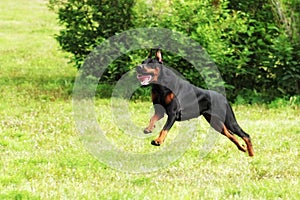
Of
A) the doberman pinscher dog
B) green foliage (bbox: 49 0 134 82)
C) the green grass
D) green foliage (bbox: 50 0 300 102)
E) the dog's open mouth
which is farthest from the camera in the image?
green foliage (bbox: 49 0 134 82)

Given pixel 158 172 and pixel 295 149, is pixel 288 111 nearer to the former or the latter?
pixel 295 149

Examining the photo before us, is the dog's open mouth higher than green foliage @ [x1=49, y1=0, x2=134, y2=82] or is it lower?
higher

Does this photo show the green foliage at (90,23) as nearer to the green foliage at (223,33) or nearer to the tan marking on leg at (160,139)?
the green foliage at (223,33)

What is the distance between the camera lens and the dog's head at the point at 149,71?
809 cm

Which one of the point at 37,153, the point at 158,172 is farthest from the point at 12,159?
the point at 158,172

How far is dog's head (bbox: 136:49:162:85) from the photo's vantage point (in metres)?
8.09

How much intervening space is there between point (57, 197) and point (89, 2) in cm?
1330

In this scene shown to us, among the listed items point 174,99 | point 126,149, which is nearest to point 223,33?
point 126,149

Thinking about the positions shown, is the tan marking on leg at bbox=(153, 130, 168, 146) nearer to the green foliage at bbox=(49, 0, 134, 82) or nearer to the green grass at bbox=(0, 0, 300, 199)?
the green grass at bbox=(0, 0, 300, 199)

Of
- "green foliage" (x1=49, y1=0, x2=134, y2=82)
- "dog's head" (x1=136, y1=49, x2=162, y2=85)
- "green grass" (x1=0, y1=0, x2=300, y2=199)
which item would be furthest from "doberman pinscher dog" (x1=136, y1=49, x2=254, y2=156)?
"green foliage" (x1=49, y1=0, x2=134, y2=82)

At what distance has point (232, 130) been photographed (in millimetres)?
10000

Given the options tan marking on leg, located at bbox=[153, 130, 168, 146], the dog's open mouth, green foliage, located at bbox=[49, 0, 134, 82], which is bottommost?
green foliage, located at bbox=[49, 0, 134, 82]

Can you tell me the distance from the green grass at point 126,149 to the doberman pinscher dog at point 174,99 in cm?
98

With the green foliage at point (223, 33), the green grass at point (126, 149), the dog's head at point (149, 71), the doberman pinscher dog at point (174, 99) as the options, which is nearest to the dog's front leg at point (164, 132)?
the doberman pinscher dog at point (174, 99)
